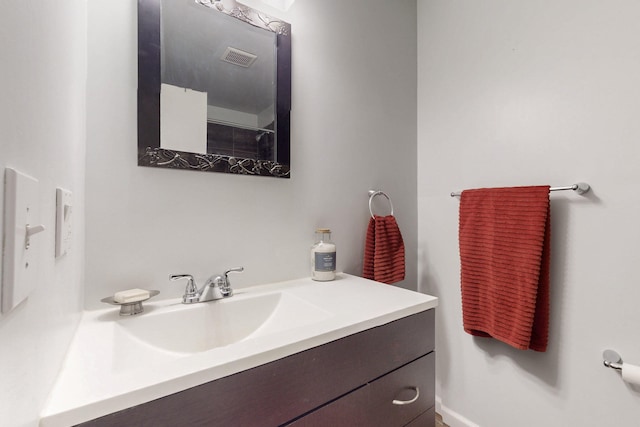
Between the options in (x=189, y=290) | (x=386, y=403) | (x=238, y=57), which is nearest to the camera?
(x=386, y=403)

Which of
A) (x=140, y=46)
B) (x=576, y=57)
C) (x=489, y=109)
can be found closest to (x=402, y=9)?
(x=489, y=109)

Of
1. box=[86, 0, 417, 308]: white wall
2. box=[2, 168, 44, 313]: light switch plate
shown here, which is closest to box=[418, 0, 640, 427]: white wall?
box=[86, 0, 417, 308]: white wall

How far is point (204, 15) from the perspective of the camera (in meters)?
0.86

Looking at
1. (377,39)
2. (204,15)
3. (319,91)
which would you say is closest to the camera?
(204,15)

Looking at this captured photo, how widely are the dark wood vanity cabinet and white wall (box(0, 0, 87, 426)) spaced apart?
0.14 meters

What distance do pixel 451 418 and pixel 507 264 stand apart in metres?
0.82

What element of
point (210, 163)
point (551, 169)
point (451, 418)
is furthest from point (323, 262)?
point (451, 418)

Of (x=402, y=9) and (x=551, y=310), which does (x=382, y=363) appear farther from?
(x=402, y=9)

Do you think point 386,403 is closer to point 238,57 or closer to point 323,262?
point 323,262

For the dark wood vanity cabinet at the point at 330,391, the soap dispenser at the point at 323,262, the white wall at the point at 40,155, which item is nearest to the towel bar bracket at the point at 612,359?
the dark wood vanity cabinet at the point at 330,391

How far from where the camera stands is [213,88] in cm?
87

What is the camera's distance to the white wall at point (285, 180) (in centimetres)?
73

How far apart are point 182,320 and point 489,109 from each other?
1391 millimetres

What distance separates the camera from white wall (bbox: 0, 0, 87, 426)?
25 centimetres
